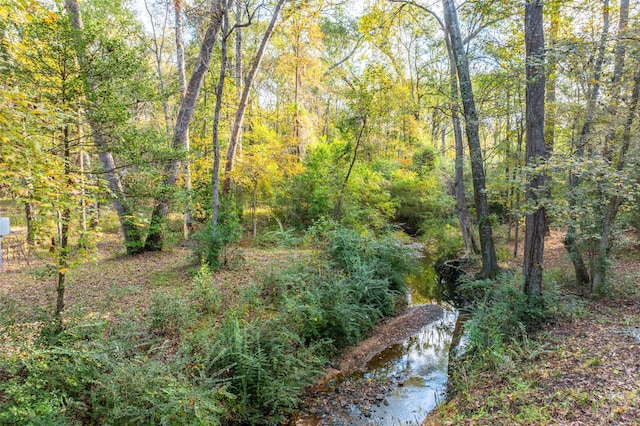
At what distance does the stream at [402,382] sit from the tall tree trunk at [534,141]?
2.07 metres

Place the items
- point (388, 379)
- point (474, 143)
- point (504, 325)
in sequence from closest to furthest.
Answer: point (504, 325), point (388, 379), point (474, 143)

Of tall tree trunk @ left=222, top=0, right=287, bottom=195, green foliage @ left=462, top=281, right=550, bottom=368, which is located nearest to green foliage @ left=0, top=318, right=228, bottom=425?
green foliage @ left=462, top=281, right=550, bottom=368

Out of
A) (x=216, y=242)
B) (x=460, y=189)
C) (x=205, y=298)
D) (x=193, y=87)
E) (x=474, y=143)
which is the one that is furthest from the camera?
(x=460, y=189)

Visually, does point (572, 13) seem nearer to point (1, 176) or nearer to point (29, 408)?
point (1, 176)

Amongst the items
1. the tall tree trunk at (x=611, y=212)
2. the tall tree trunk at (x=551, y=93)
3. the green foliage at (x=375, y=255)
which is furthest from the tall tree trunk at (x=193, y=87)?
the tall tree trunk at (x=611, y=212)

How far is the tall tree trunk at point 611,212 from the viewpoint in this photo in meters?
5.47

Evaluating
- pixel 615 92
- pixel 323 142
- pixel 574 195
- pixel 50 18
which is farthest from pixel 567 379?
pixel 323 142

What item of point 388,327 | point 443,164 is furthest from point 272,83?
point 388,327

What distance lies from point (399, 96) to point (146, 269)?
9.17 metres

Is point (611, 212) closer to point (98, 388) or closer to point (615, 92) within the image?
point (615, 92)

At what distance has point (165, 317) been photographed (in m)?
5.36

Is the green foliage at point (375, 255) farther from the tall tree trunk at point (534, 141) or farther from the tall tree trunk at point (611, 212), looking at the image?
the tall tree trunk at point (611, 212)

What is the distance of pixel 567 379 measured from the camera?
3.89 meters

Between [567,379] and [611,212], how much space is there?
3.70m
